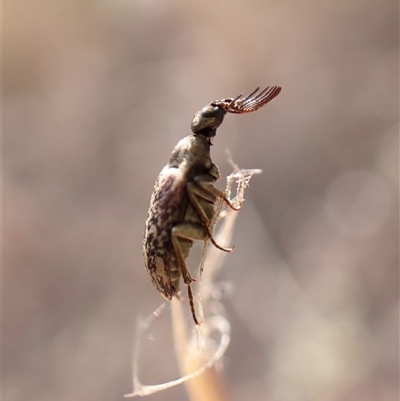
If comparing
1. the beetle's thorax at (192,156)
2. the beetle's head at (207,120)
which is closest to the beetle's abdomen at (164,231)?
the beetle's thorax at (192,156)

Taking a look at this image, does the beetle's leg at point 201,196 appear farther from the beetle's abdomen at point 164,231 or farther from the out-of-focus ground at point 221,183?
the out-of-focus ground at point 221,183

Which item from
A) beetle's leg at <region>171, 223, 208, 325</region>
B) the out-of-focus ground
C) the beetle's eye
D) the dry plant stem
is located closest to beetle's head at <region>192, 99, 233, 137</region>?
the beetle's eye

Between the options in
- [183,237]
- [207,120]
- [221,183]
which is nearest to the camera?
[183,237]

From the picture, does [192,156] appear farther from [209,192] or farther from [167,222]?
[167,222]

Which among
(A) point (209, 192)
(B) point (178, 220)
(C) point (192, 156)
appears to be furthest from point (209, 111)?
(B) point (178, 220)

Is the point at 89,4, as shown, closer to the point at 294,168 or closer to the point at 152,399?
the point at 294,168

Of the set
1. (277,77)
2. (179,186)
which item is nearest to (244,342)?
(179,186)

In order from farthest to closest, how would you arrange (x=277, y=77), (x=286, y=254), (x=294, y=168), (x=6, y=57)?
1. (x=6, y=57)
2. (x=277, y=77)
3. (x=294, y=168)
4. (x=286, y=254)
